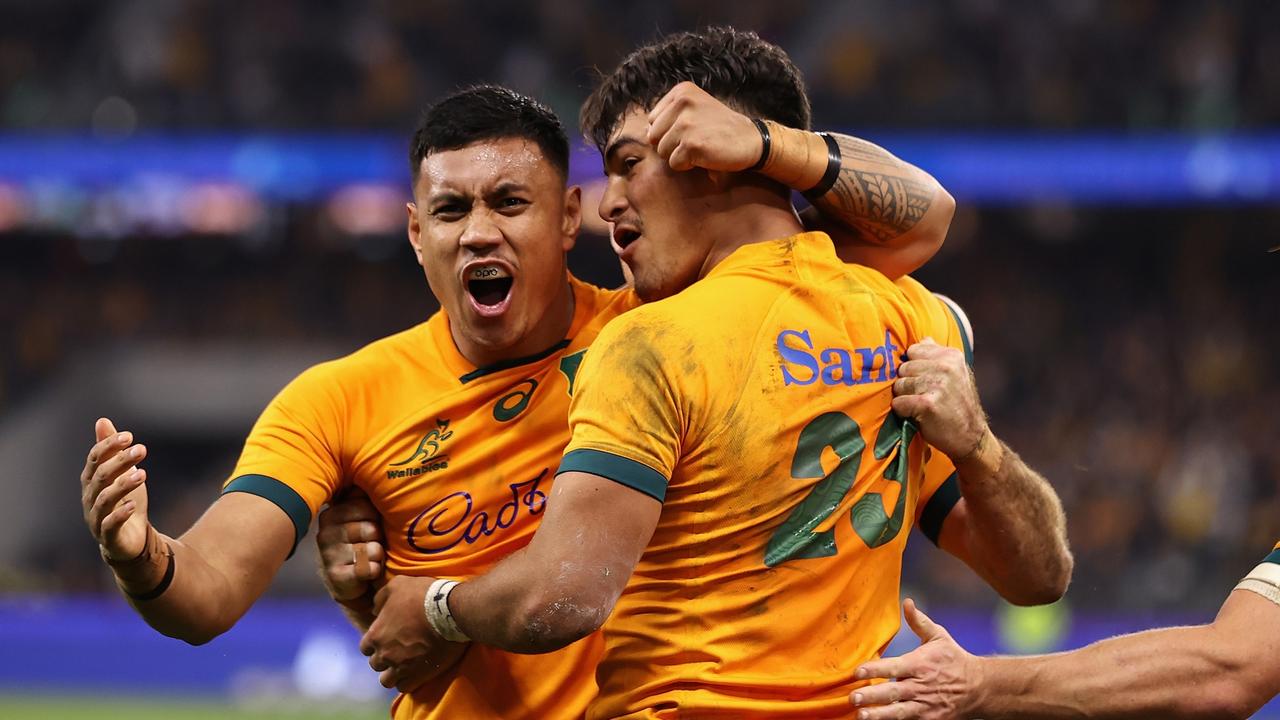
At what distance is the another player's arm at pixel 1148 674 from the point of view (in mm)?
3230

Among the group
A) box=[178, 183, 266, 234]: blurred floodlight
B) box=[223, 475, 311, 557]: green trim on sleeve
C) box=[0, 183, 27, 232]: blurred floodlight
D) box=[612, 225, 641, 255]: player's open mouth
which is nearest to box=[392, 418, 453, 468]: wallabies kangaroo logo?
box=[223, 475, 311, 557]: green trim on sleeve

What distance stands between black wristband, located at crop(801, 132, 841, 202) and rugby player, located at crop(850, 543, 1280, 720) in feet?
3.37

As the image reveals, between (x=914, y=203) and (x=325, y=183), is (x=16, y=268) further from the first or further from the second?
(x=914, y=203)

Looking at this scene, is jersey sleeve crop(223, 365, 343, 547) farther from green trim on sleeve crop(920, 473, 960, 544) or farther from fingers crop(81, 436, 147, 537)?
green trim on sleeve crop(920, 473, 960, 544)

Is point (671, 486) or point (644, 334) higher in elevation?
point (644, 334)

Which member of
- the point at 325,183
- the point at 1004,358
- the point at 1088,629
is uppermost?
the point at 325,183

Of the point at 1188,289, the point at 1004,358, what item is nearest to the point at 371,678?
the point at 1004,358

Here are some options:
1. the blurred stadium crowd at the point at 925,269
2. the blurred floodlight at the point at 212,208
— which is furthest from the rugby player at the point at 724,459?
the blurred floodlight at the point at 212,208

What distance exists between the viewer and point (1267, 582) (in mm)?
3367

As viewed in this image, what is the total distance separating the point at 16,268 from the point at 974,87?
1398 centimetres

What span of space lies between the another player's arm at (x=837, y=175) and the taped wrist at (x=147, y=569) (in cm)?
148

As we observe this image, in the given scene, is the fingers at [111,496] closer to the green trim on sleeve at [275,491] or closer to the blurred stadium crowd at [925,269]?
the green trim on sleeve at [275,491]

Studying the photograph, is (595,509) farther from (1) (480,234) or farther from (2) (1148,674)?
(2) (1148,674)

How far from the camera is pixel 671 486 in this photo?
3117mm
